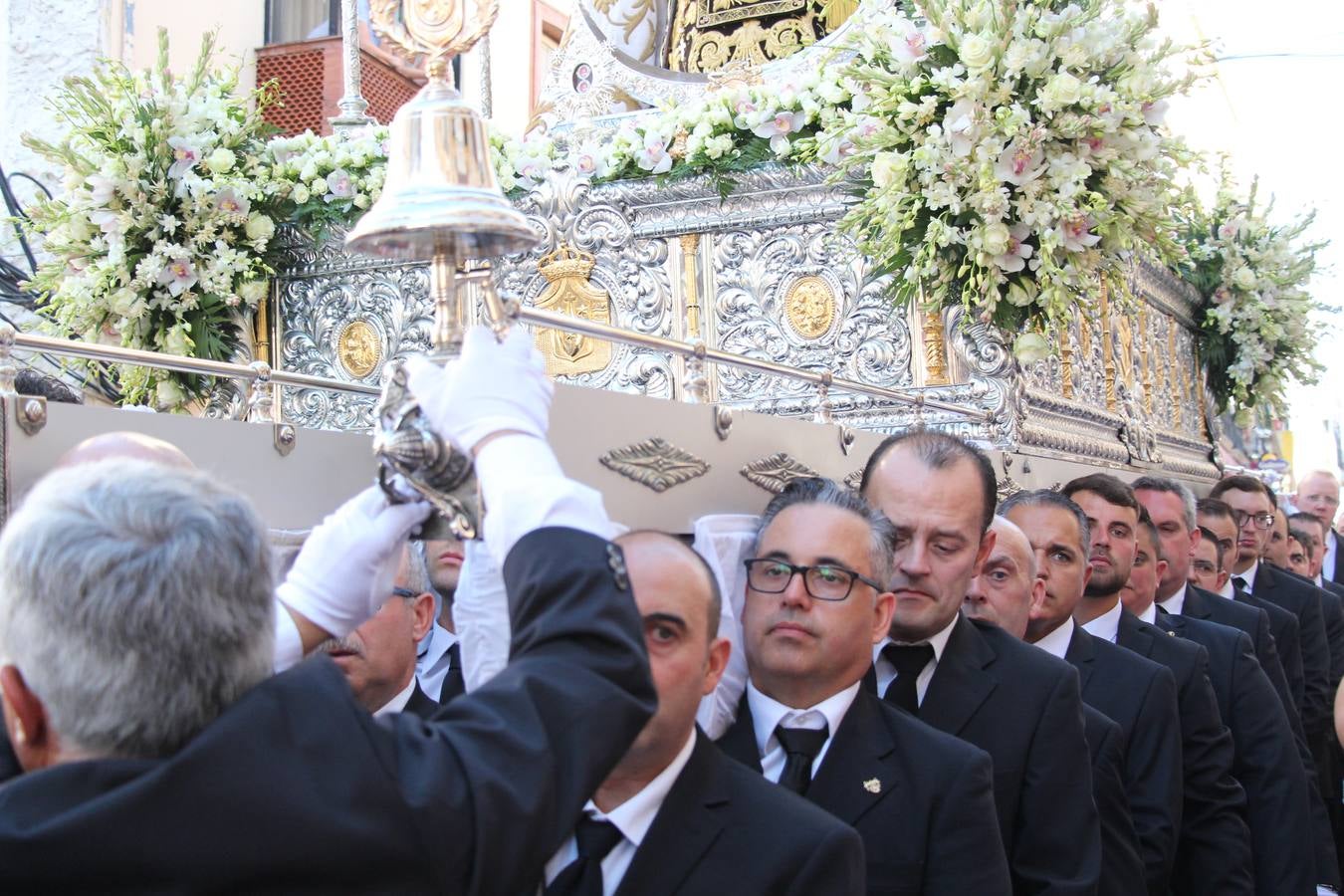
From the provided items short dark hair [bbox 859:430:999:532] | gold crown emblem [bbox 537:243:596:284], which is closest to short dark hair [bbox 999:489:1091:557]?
short dark hair [bbox 859:430:999:532]

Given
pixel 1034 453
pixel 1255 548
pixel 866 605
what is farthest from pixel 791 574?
pixel 1255 548

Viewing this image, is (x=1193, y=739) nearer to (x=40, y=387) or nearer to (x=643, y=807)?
(x=643, y=807)

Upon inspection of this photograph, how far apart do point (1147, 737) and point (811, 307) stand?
6.85ft

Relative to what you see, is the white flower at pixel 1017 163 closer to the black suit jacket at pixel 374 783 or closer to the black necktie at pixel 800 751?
the black necktie at pixel 800 751

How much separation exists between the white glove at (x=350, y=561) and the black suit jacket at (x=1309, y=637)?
18.7ft

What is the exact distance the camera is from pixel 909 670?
3307 mm

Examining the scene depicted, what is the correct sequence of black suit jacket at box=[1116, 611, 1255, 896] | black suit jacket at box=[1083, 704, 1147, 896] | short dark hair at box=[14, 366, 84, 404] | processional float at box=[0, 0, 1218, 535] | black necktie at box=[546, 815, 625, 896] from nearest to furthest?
black necktie at box=[546, 815, 625, 896] → processional float at box=[0, 0, 1218, 535] → short dark hair at box=[14, 366, 84, 404] → black suit jacket at box=[1083, 704, 1147, 896] → black suit jacket at box=[1116, 611, 1255, 896]

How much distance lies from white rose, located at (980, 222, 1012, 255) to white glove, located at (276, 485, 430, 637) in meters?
3.09

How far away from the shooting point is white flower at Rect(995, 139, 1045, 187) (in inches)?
185

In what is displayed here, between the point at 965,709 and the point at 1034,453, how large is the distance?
235cm

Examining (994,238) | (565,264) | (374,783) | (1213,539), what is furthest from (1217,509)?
(374,783)

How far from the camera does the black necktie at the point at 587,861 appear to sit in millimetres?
2186

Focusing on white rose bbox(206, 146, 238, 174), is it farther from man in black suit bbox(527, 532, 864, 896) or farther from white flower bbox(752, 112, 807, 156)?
man in black suit bbox(527, 532, 864, 896)

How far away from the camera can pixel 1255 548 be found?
24.9 ft
